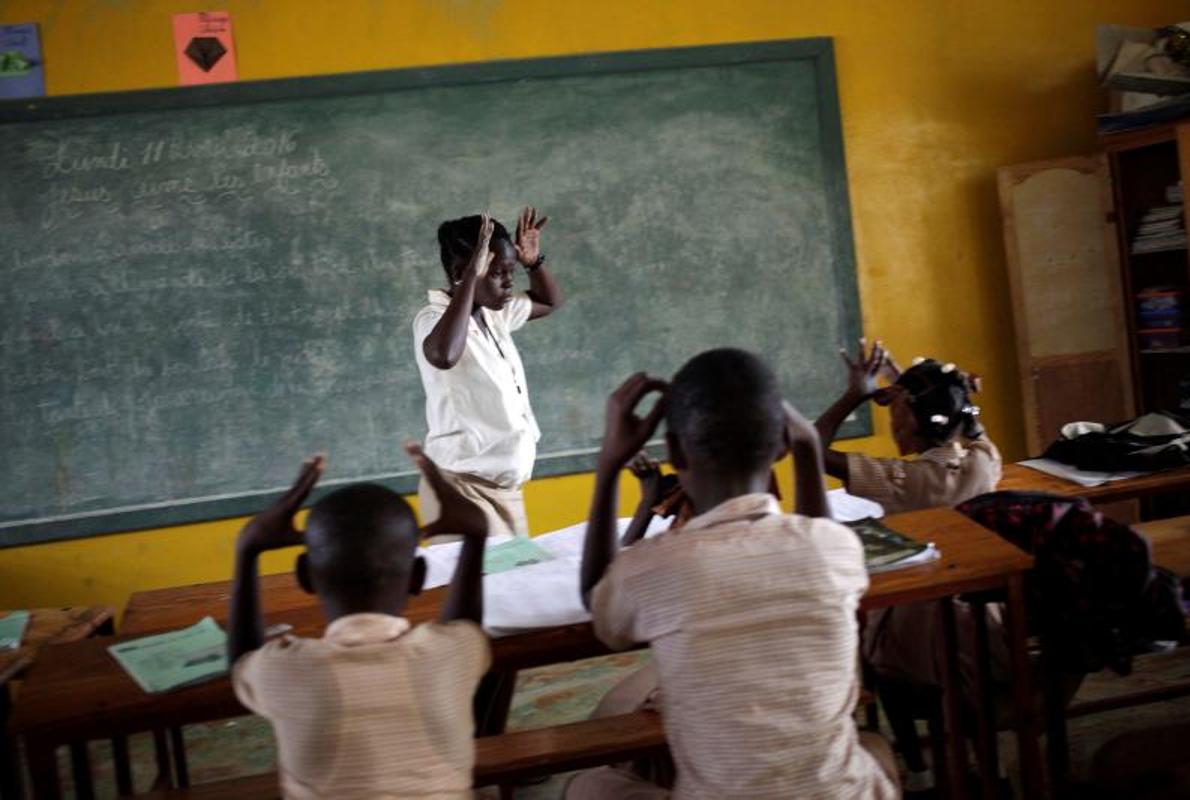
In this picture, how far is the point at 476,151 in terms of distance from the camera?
15.1 ft

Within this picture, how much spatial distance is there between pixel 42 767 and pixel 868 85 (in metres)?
4.01

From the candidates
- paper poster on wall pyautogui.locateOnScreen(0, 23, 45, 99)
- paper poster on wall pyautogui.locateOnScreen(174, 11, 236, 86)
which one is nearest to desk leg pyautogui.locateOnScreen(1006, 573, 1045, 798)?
paper poster on wall pyautogui.locateOnScreen(174, 11, 236, 86)

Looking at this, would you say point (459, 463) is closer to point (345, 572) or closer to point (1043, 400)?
point (345, 572)

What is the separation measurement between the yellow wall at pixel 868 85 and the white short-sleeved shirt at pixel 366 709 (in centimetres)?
303

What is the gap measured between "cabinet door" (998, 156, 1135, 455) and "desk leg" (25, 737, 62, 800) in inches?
157

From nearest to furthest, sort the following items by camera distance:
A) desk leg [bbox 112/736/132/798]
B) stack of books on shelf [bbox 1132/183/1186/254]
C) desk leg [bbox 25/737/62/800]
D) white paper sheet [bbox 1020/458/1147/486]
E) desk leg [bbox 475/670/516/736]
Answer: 1. desk leg [bbox 25/737/62/800]
2. desk leg [bbox 112/736/132/798]
3. desk leg [bbox 475/670/516/736]
4. white paper sheet [bbox 1020/458/1147/486]
5. stack of books on shelf [bbox 1132/183/1186/254]

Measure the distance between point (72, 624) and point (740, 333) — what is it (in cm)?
287

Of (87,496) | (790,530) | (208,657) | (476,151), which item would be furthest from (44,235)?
(790,530)

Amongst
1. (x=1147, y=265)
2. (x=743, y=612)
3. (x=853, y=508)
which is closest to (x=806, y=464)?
(x=743, y=612)

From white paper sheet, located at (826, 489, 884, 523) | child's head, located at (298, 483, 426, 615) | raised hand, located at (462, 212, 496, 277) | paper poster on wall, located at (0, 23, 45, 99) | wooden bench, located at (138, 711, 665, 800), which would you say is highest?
paper poster on wall, located at (0, 23, 45, 99)

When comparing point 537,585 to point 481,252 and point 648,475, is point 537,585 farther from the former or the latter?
point 481,252

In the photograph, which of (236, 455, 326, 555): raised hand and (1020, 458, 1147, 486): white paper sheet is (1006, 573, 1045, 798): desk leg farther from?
(236, 455, 326, 555): raised hand

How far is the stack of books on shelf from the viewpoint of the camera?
4688 mm

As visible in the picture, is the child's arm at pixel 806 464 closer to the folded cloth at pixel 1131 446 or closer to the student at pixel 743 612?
the student at pixel 743 612
